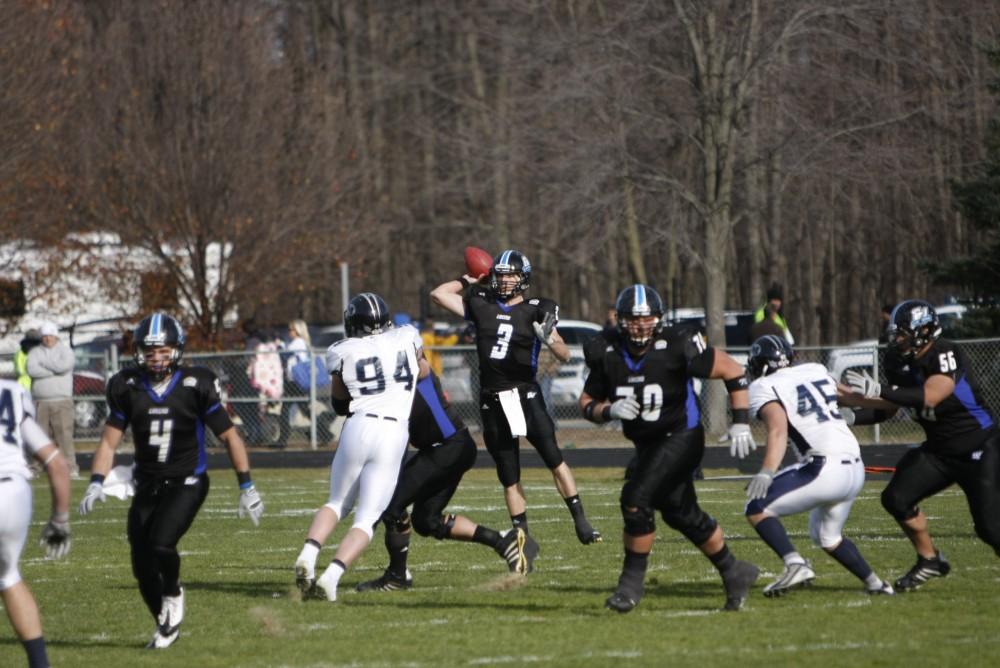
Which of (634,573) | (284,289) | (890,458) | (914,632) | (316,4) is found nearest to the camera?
(914,632)

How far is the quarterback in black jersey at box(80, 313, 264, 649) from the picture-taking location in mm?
8180

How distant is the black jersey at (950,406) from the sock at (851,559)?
0.91 meters

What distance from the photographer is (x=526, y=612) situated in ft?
28.9

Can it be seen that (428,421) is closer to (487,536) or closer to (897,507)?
(487,536)

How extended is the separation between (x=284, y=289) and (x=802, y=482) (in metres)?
22.0

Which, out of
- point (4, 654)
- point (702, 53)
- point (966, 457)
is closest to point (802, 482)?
point (966, 457)

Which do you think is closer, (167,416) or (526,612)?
(167,416)

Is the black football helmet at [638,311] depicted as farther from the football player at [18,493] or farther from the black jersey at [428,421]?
the football player at [18,493]

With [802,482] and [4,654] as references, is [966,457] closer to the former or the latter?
[802,482]

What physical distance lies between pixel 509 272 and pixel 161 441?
140 inches

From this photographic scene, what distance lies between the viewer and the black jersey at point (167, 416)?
8.29 metres

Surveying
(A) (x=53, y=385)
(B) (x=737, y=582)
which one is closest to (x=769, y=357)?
(B) (x=737, y=582)

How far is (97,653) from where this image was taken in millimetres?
7980

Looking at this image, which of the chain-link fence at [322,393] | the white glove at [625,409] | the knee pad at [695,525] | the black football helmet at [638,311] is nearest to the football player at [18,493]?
the white glove at [625,409]
